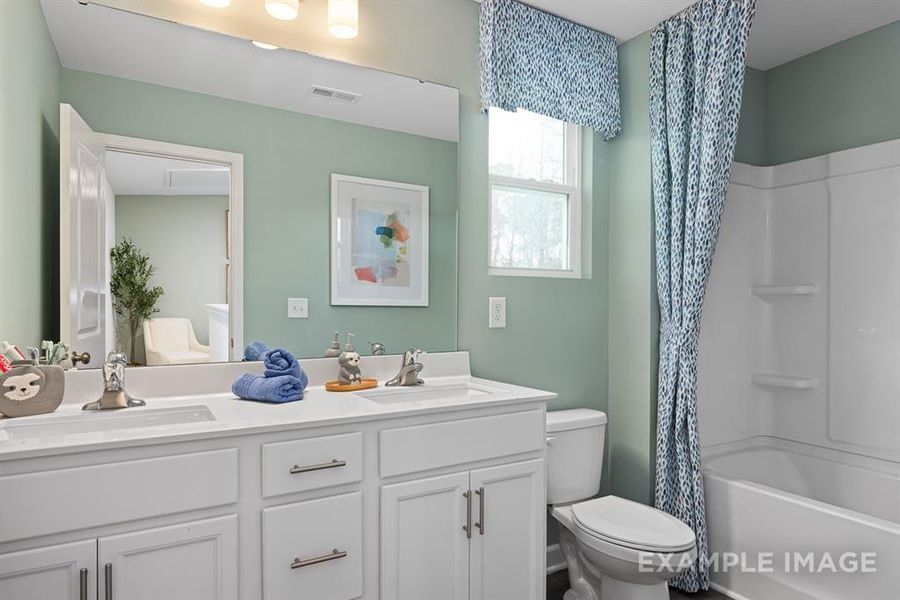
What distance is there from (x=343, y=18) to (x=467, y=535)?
178cm

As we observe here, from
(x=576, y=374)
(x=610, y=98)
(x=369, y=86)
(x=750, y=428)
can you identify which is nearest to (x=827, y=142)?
(x=610, y=98)

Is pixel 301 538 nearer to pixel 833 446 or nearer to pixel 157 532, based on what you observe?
pixel 157 532

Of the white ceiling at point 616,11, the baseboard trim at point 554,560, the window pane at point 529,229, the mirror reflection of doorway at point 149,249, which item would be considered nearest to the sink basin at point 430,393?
the mirror reflection of doorway at point 149,249

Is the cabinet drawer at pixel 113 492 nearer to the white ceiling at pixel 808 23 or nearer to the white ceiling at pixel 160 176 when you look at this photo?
the white ceiling at pixel 160 176

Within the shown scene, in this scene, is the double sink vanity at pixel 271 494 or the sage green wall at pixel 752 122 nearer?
the double sink vanity at pixel 271 494

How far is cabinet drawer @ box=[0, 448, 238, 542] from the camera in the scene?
117 cm

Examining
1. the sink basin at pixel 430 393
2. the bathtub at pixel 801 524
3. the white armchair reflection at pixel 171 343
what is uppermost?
the white armchair reflection at pixel 171 343

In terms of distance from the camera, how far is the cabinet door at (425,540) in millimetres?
1630

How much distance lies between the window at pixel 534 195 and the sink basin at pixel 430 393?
581mm

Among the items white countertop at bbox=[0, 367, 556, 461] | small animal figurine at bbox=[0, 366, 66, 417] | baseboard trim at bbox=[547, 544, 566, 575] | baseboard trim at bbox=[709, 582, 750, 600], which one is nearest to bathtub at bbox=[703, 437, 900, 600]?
baseboard trim at bbox=[709, 582, 750, 600]

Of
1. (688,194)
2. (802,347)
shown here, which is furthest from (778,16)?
(802,347)

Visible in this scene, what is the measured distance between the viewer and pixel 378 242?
84.9 inches

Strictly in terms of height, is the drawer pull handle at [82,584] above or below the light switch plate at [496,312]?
below

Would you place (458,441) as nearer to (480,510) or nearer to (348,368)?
(480,510)
